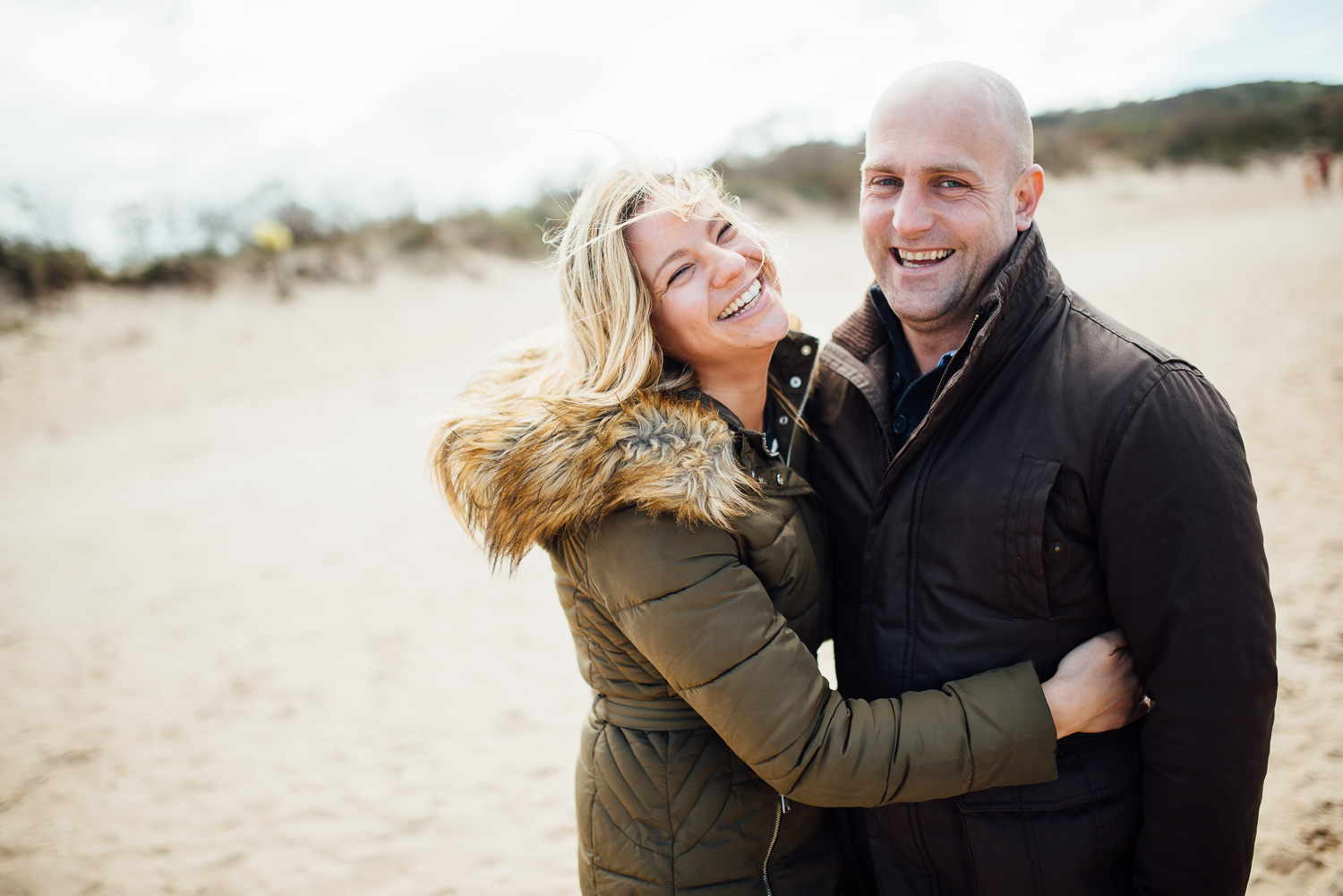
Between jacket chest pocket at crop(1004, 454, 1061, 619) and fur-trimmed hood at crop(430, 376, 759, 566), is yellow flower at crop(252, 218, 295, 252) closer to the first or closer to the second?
fur-trimmed hood at crop(430, 376, 759, 566)

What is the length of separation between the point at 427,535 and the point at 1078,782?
733 centimetres

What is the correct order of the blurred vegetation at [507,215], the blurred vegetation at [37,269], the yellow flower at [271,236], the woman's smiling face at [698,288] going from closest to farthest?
the woman's smiling face at [698,288], the blurred vegetation at [37,269], the blurred vegetation at [507,215], the yellow flower at [271,236]

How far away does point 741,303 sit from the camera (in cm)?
215

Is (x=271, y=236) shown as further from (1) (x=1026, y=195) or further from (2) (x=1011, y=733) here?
(2) (x=1011, y=733)

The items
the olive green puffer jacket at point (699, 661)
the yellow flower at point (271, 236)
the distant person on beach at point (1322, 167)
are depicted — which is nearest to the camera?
the olive green puffer jacket at point (699, 661)

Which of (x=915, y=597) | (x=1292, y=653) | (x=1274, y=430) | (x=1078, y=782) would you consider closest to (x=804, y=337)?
(x=915, y=597)

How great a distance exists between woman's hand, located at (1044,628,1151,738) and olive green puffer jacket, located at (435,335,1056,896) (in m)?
0.06

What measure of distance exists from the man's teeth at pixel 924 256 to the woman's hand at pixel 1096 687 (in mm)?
1108

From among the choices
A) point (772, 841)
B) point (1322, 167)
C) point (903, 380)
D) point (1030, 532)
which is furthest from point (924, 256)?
point (1322, 167)

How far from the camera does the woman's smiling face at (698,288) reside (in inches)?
83.4

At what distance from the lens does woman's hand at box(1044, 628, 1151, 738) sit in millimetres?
1696

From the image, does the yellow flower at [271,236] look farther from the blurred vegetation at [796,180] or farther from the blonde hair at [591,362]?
the blonde hair at [591,362]

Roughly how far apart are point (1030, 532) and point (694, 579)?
819 millimetres

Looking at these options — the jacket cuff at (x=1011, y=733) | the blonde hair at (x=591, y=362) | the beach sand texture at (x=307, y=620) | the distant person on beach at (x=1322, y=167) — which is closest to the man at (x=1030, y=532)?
the jacket cuff at (x=1011, y=733)
